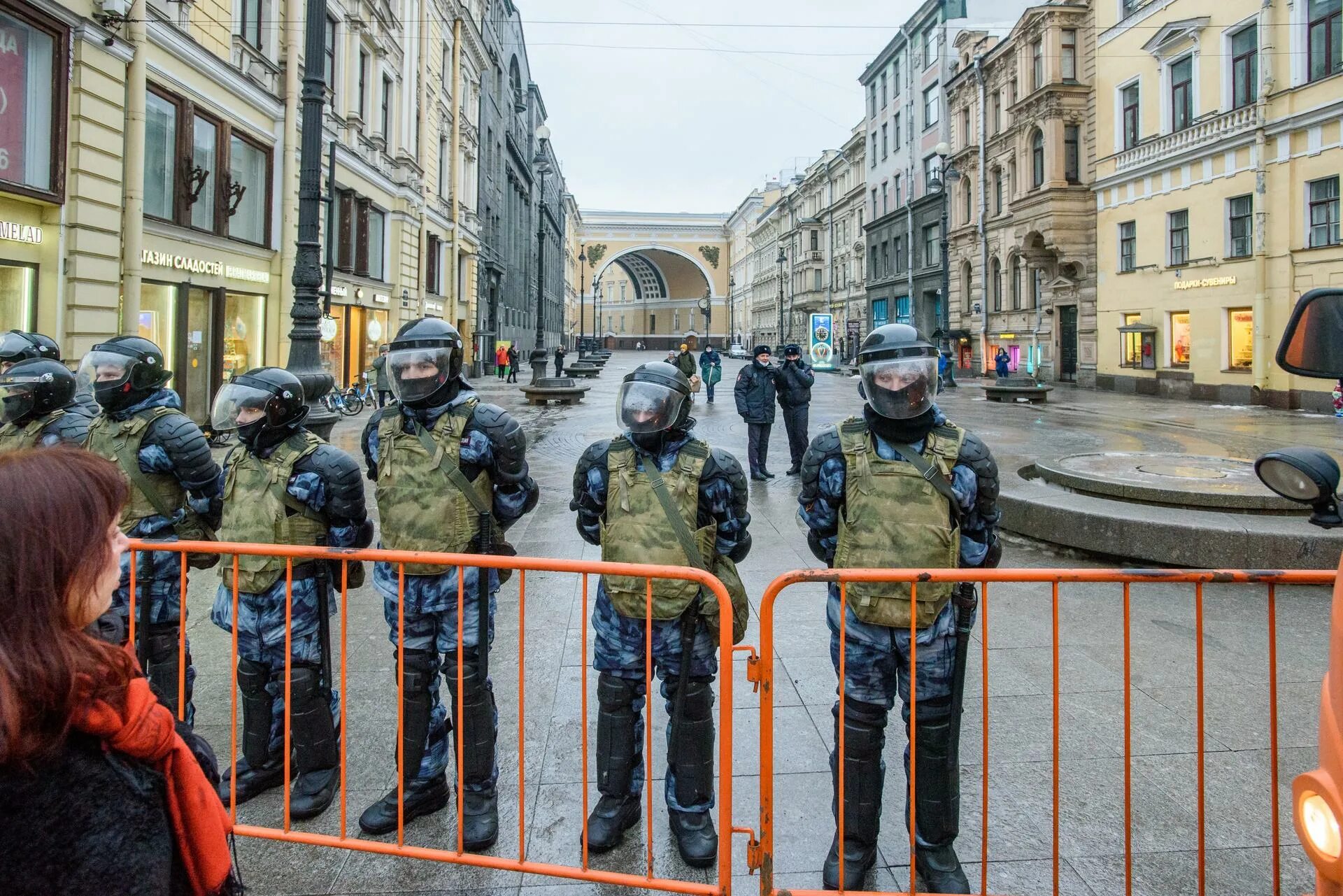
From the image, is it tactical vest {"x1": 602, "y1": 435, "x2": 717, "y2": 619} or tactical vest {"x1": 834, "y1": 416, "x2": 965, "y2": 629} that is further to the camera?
tactical vest {"x1": 602, "y1": 435, "x2": 717, "y2": 619}

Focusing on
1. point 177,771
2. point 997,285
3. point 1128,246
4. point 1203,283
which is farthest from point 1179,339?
point 177,771

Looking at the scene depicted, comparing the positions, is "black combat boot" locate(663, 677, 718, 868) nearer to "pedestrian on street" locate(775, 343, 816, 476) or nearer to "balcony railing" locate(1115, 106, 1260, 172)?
"pedestrian on street" locate(775, 343, 816, 476)

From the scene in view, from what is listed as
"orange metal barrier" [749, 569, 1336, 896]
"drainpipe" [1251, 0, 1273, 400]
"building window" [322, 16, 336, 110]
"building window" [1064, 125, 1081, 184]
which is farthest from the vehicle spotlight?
"building window" [1064, 125, 1081, 184]

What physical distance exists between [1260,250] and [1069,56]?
1280 centimetres

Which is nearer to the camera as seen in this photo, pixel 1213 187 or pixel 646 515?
pixel 646 515

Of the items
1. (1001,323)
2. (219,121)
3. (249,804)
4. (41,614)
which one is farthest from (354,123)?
(1001,323)

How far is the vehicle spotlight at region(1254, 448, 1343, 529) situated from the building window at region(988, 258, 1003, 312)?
123ft

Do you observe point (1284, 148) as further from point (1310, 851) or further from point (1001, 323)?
point (1310, 851)

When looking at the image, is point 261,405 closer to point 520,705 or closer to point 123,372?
point 123,372

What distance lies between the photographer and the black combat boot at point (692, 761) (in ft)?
10.6

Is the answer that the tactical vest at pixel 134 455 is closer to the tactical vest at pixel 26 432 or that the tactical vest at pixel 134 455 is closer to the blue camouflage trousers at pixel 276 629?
the tactical vest at pixel 26 432

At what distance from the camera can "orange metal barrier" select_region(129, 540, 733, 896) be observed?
2.77 metres

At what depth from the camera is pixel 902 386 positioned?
328 cm

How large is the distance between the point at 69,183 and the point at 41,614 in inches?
505
